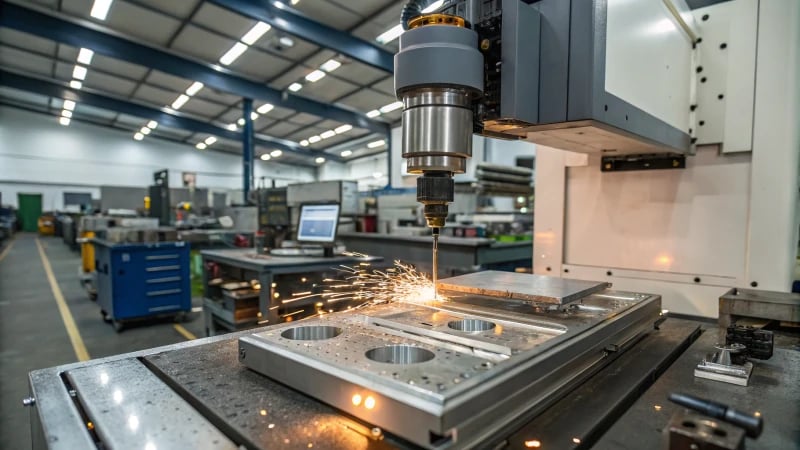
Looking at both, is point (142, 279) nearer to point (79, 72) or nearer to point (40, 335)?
point (40, 335)

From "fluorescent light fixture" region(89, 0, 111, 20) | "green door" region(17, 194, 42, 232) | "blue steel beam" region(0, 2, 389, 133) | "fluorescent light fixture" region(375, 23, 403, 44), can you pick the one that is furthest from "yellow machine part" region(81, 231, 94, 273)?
"green door" region(17, 194, 42, 232)

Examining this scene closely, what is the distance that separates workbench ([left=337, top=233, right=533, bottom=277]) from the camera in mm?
3289

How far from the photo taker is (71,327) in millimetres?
3863

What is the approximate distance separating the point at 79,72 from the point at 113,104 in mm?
1669

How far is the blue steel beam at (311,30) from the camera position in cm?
520

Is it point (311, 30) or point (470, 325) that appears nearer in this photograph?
point (470, 325)

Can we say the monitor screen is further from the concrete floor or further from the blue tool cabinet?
the blue tool cabinet

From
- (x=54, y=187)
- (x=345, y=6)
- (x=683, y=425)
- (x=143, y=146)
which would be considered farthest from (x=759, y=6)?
(x=54, y=187)

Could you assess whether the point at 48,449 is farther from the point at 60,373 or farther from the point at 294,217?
the point at 294,217

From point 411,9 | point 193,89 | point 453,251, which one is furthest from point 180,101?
point 411,9

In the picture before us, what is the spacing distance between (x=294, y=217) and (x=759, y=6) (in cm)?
→ 337

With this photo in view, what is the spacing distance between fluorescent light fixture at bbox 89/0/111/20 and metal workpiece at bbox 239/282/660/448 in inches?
272

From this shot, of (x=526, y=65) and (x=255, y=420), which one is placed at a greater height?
(x=526, y=65)

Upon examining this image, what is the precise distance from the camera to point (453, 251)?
11.2 feet
